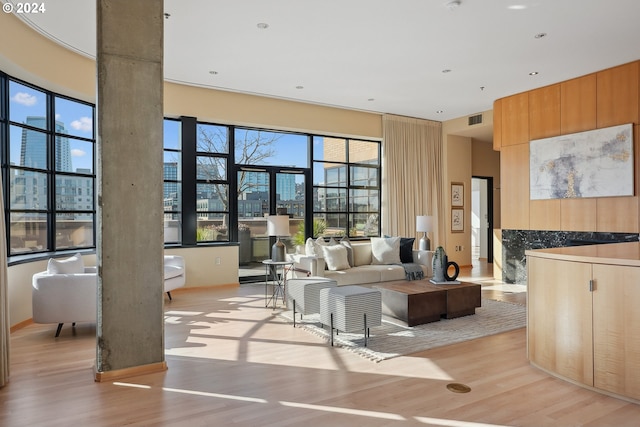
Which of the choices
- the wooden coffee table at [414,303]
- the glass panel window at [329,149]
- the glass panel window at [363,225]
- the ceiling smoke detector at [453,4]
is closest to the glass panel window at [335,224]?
the glass panel window at [363,225]

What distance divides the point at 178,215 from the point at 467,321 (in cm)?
512

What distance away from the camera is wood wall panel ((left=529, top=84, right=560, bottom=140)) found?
7.02 meters

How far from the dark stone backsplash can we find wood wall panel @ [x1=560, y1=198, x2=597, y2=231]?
0.32 feet

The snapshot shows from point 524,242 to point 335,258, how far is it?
12.2 ft

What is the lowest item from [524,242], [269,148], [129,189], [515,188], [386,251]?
[386,251]

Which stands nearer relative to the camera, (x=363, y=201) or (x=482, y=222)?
(x=363, y=201)

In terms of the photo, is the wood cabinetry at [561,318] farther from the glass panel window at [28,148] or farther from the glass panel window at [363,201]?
the glass panel window at [28,148]

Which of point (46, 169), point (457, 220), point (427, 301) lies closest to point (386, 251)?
point (427, 301)

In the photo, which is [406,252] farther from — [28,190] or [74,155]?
[28,190]

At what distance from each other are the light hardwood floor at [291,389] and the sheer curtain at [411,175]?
194 inches

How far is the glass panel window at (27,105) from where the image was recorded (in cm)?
532

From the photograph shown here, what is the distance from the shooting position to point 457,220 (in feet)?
33.1

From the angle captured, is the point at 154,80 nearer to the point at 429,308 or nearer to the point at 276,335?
the point at 276,335

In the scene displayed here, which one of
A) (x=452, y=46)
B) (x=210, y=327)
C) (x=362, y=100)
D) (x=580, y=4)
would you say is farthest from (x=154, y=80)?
(x=362, y=100)
